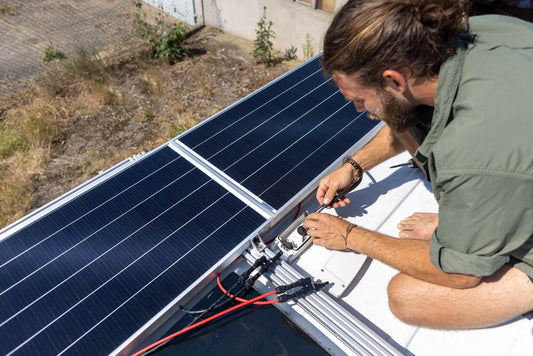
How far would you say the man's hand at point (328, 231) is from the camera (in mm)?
2350

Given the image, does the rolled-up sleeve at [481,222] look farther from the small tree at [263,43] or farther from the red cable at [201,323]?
the small tree at [263,43]

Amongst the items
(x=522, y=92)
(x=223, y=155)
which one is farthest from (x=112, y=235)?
(x=522, y=92)

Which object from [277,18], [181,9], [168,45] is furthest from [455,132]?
[181,9]

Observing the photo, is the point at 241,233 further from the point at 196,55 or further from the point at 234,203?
the point at 196,55

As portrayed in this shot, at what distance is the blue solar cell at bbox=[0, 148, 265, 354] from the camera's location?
1983mm

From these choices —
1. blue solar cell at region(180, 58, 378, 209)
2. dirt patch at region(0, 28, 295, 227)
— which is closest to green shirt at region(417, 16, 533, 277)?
blue solar cell at region(180, 58, 378, 209)

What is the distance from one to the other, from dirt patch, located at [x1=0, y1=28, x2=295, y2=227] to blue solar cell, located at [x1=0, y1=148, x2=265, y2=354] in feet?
10.7

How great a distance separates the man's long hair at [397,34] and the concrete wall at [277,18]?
18.5 feet

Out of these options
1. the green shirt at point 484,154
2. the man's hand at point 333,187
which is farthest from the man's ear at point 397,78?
the man's hand at point 333,187

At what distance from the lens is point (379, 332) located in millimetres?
2107

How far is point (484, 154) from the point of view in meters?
1.57

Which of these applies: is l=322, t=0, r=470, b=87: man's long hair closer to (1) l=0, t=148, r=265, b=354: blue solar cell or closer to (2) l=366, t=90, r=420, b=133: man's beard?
(2) l=366, t=90, r=420, b=133: man's beard

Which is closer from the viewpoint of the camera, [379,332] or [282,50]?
[379,332]

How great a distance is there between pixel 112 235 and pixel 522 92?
100 inches
